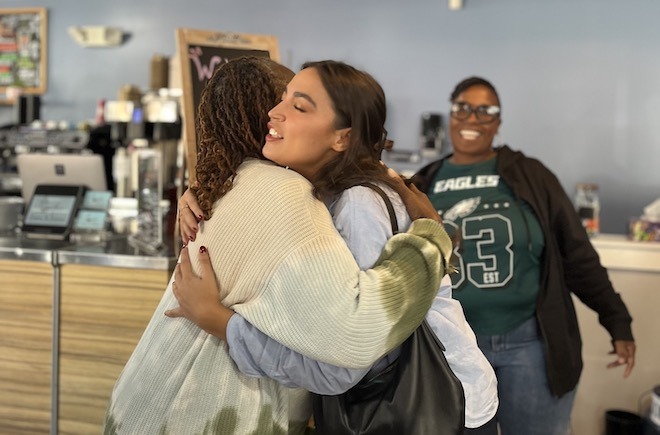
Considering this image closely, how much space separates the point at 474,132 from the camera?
8.36ft

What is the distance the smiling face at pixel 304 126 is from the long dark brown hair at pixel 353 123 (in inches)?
0.6

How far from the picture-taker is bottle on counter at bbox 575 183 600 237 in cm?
394

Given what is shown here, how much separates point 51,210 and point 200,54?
112 cm

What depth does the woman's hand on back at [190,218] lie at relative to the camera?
138 cm

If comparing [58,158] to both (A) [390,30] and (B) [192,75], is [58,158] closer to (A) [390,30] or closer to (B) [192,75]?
(B) [192,75]

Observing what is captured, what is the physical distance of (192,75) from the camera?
240cm

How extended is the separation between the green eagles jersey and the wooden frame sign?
450cm

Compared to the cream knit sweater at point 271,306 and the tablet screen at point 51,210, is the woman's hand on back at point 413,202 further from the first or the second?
the tablet screen at point 51,210

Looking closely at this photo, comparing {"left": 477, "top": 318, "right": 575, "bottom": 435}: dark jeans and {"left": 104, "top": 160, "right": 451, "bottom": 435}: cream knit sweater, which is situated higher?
{"left": 104, "top": 160, "right": 451, "bottom": 435}: cream knit sweater

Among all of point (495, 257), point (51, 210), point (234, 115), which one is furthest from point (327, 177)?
point (51, 210)

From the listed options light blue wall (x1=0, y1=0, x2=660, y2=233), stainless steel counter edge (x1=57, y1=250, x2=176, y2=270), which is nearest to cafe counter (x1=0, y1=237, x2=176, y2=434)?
stainless steel counter edge (x1=57, y1=250, x2=176, y2=270)

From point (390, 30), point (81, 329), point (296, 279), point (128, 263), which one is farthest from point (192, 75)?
point (390, 30)

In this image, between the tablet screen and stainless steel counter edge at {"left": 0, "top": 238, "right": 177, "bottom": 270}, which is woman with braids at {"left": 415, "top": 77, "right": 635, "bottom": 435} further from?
the tablet screen

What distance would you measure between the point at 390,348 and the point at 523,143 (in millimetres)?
3629
